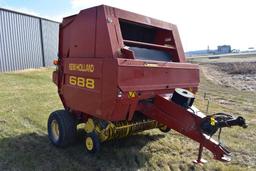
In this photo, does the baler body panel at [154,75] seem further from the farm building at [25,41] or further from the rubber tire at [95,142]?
the farm building at [25,41]

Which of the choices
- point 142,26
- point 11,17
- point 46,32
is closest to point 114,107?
point 142,26

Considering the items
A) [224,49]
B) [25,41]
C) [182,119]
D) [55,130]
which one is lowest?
[55,130]

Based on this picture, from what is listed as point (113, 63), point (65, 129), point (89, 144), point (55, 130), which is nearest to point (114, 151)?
point (89, 144)

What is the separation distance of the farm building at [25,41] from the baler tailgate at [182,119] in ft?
43.4

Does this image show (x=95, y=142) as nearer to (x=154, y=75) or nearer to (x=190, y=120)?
(x=154, y=75)

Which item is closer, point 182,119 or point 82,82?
point 182,119

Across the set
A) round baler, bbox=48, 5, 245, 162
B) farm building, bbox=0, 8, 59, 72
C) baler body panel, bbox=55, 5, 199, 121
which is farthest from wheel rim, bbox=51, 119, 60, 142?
farm building, bbox=0, 8, 59, 72

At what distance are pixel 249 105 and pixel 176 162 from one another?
6.02m

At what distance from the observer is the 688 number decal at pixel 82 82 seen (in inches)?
154

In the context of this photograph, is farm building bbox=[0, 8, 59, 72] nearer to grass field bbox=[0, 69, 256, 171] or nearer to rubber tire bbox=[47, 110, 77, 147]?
grass field bbox=[0, 69, 256, 171]

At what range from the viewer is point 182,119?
3629 mm

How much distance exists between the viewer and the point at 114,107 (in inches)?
140

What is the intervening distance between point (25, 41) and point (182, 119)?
15.6 meters

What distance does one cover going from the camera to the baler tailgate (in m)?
3.35
